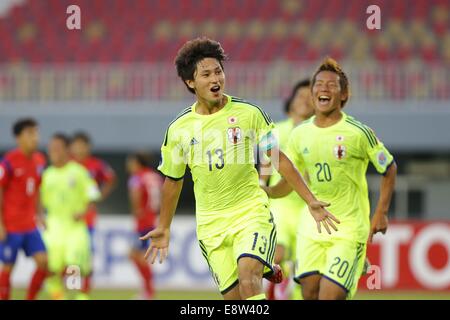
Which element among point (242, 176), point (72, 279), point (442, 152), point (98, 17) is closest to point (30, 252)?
point (72, 279)

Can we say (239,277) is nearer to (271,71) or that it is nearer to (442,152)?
(271,71)

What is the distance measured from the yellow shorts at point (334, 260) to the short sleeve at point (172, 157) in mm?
1495

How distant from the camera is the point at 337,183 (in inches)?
327

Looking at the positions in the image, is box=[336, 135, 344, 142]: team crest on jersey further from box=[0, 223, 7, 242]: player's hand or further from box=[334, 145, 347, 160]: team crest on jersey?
box=[0, 223, 7, 242]: player's hand

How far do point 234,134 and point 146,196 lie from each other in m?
8.99

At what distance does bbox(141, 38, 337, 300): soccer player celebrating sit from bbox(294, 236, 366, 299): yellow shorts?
0.89 meters

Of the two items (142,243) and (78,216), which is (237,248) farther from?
(142,243)

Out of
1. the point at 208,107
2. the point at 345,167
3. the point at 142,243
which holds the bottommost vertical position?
the point at 142,243

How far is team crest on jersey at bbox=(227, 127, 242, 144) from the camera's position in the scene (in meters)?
7.34

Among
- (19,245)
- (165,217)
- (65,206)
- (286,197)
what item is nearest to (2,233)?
(19,245)

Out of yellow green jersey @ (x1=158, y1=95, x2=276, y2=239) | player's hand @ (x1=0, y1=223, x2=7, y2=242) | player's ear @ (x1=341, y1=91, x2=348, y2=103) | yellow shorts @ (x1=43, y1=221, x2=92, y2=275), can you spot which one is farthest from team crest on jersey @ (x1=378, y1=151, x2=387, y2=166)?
yellow shorts @ (x1=43, y1=221, x2=92, y2=275)

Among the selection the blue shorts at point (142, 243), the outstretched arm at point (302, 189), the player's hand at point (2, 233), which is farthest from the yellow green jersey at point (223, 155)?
the blue shorts at point (142, 243)

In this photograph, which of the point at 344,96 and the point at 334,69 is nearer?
the point at 334,69

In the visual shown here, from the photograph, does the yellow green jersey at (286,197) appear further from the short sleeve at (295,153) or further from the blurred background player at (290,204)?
the short sleeve at (295,153)
